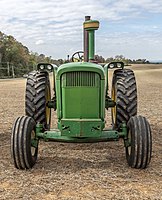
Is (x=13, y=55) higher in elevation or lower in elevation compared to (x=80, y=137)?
higher

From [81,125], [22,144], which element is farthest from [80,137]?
[22,144]

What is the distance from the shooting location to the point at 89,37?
22.3 feet

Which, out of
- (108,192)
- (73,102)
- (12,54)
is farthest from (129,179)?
(12,54)

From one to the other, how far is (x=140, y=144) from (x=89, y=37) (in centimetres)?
252

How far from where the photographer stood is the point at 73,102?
523 centimetres

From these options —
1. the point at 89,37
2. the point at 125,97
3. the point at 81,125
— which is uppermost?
the point at 89,37

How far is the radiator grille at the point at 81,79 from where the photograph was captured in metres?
5.18

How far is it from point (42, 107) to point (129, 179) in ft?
6.39

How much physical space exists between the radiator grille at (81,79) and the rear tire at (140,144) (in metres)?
0.73

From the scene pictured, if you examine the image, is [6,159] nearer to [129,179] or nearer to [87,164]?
[87,164]

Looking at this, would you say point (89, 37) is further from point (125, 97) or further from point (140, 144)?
point (140, 144)

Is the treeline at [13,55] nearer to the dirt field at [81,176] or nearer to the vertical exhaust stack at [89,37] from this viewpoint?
the vertical exhaust stack at [89,37]

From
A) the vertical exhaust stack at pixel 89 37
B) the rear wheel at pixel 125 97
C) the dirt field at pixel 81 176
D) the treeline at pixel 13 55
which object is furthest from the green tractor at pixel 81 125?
the treeline at pixel 13 55

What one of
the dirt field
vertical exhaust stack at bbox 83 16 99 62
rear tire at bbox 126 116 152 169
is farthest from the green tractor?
vertical exhaust stack at bbox 83 16 99 62
